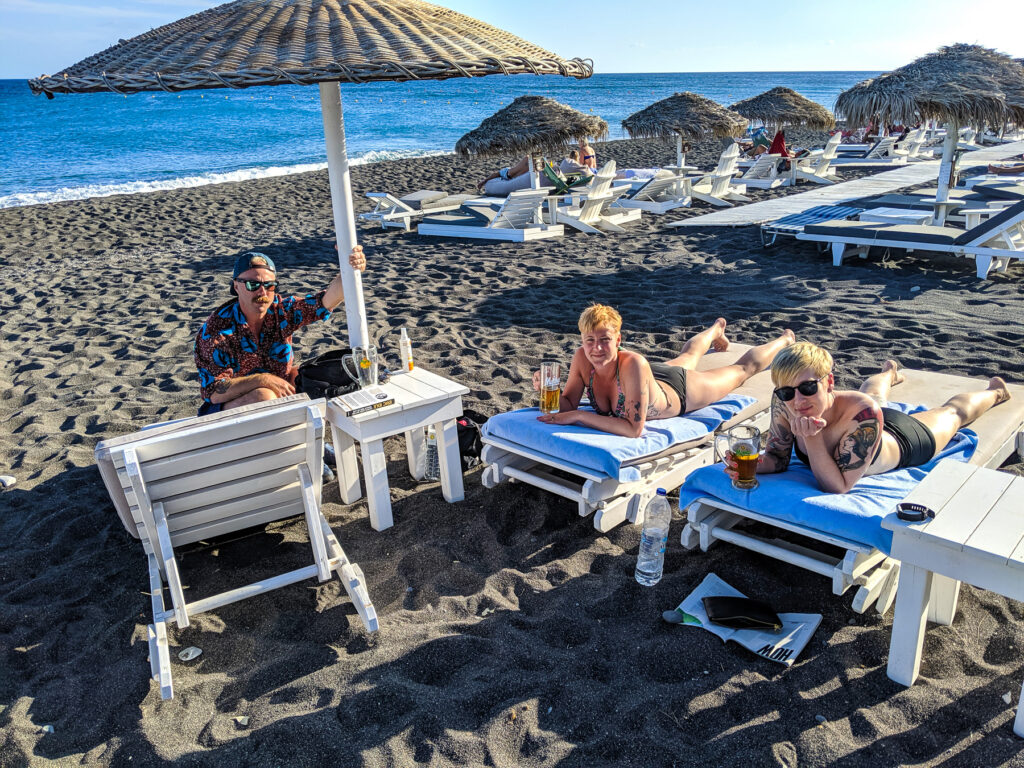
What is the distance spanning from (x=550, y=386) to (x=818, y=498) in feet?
4.75

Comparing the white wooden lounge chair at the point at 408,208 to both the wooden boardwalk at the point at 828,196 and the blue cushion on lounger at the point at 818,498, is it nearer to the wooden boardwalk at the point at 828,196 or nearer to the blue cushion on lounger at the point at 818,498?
the wooden boardwalk at the point at 828,196

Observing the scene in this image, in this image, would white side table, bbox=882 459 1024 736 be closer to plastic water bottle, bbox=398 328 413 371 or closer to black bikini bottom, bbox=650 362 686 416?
black bikini bottom, bbox=650 362 686 416

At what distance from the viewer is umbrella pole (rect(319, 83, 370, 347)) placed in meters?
3.69

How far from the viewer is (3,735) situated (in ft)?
8.29

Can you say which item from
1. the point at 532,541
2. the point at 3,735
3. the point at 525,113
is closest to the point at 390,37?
the point at 532,541

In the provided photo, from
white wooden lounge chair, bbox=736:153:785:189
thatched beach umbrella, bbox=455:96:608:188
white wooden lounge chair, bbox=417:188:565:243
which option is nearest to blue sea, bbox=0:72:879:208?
white wooden lounge chair, bbox=417:188:565:243

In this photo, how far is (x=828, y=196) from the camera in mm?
13734

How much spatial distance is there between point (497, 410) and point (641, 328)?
214 cm

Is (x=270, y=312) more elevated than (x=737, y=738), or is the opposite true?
(x=270, y=312)

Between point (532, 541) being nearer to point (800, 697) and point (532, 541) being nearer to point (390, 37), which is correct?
point (800, 697)

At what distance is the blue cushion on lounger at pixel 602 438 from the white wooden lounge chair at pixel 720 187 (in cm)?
1008

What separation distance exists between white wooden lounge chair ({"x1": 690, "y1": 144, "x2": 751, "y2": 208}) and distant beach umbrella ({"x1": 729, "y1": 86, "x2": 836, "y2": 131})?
11.1 feet

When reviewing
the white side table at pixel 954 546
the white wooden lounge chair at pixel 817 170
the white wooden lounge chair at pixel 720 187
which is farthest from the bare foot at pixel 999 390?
the white wooden lounge chair at pixel 817 170

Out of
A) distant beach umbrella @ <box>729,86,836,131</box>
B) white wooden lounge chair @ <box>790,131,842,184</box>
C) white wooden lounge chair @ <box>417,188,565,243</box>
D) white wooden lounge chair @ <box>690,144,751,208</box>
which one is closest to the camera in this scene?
white wooden lounge chair @ <box>417,188,565,243</box>
